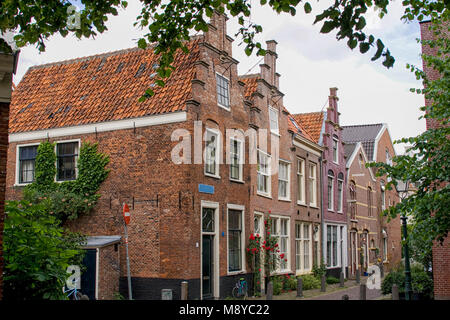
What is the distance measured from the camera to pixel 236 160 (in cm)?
2191

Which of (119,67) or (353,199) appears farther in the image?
(353,199)

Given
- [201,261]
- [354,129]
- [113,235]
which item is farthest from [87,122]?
[354,129]

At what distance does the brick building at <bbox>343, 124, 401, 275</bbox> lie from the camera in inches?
1401

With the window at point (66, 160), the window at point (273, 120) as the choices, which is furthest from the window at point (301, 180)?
the window at point (66, 160)

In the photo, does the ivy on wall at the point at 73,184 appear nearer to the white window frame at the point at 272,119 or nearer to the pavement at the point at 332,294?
the pavement at the point at 332,294

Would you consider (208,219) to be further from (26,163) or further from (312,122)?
(312,122)

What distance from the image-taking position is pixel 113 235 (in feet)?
64.0

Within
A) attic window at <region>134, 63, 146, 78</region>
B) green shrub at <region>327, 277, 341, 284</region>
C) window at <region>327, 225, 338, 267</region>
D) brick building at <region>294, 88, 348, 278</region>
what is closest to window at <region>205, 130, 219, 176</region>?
attic window at <region>134, 63, 146, 78</region>

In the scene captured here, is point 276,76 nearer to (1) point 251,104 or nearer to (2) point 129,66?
(1) point 251,104

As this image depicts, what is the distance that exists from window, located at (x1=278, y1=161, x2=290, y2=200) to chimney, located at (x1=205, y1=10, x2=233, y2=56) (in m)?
6.89

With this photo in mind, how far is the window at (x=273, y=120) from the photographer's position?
2541 cm

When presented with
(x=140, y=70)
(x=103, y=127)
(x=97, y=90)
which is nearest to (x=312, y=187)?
(x=140, y=70)

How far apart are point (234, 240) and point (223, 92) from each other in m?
5.90
